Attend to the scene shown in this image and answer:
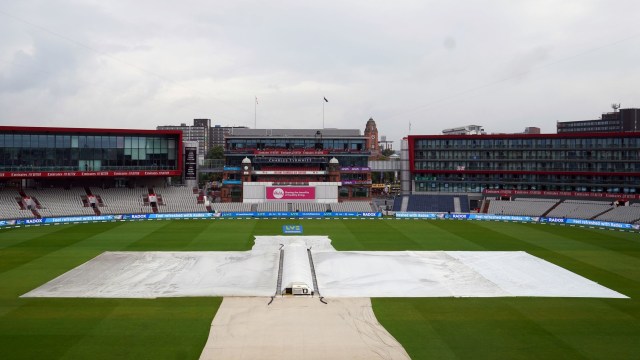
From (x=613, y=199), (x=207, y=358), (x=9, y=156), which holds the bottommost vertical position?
(x=207, y=358)

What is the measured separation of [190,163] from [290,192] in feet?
61.2

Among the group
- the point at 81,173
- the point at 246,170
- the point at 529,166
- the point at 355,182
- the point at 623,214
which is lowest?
the point at 623,214

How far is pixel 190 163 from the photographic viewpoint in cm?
8588

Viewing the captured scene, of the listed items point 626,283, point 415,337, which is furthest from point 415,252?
point 415,337

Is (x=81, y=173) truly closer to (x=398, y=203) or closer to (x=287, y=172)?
(x=287, y=172)

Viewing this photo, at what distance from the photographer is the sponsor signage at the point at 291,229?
59875mm

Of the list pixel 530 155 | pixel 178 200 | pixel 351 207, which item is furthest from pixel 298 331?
pixel 530 155

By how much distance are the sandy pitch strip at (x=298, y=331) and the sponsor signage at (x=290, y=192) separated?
50.4 meters

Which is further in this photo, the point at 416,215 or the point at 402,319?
the point at 416,215

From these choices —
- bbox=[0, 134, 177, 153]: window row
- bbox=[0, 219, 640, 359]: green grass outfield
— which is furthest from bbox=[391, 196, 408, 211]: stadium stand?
bbox=[0, 134, 177, 153]: window row

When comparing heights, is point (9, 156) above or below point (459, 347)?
above

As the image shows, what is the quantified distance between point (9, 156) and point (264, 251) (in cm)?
5118

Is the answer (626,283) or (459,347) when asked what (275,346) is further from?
(626,283)

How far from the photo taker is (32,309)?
95.8ft
